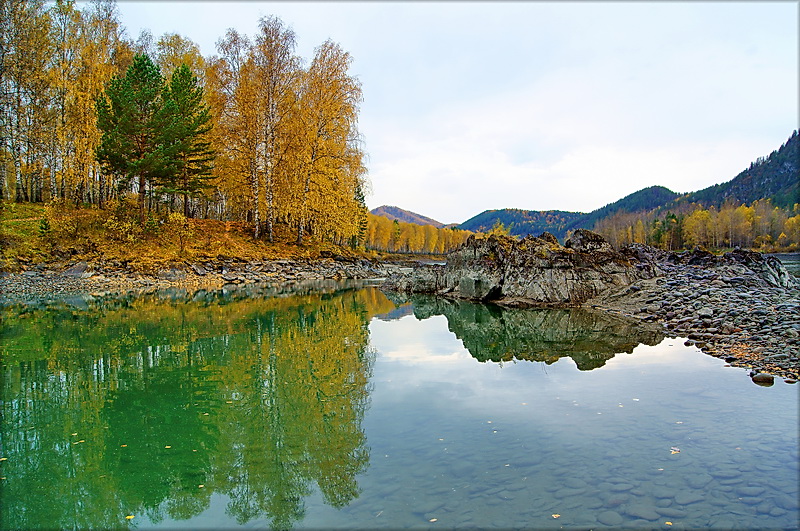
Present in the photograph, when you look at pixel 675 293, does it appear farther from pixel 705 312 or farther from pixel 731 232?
pixel 731 232

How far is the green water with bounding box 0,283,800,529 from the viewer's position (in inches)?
172

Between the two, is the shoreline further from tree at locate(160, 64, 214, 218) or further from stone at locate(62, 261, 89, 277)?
tree at locate(160, 64, 214, 218)

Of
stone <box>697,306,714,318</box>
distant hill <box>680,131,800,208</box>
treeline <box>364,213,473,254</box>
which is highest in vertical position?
distant hill <box>680,131,800,208</box>

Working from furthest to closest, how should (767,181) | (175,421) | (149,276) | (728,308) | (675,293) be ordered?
1. (767,181)
2. (149,276)
3. (675,293)
4. (728,308)
5. (175,421)

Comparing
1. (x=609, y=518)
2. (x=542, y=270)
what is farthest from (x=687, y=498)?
(x=542, y=270)

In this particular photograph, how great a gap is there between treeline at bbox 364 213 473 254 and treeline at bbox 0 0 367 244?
60.3 m

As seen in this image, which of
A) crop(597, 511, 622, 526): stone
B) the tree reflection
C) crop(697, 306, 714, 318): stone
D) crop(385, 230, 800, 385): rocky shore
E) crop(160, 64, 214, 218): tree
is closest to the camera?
crop(597, 511, 622, 526): stone

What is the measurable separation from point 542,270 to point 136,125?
946 inches

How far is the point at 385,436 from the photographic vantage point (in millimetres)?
6109

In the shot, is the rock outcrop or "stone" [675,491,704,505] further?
the rock outcrop

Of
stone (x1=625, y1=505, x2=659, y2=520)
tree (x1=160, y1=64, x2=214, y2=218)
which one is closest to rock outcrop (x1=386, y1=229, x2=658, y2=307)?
stone (x1=625, y1=505, x2=659, y2=520)

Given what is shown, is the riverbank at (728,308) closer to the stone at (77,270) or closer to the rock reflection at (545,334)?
the rock reflection at (545,334)

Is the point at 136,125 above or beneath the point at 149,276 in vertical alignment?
above

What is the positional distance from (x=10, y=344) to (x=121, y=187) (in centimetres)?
2143
